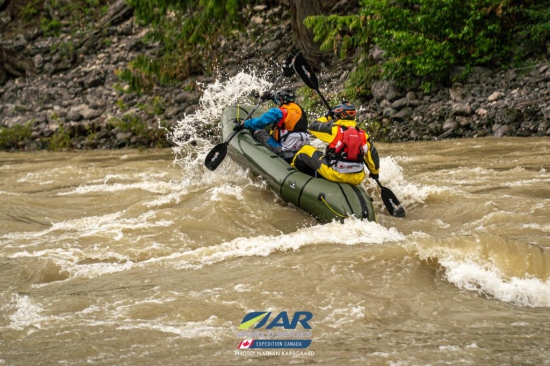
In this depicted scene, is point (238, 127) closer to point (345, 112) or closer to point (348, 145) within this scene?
point (345, 112)

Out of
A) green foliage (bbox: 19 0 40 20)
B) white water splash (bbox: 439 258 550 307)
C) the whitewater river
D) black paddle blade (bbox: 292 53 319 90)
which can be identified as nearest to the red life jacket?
the whitewater river

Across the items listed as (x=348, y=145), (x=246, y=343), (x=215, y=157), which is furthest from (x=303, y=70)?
(x=246, y=343)

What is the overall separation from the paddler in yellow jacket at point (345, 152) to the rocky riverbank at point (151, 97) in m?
4.82

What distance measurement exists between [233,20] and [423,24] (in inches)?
184

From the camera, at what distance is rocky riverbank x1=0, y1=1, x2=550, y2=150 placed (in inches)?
440

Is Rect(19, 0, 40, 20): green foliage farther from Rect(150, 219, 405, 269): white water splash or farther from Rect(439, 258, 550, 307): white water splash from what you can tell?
Rect(439, 258, 550, 307): white water splash

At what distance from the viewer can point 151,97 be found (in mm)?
15539

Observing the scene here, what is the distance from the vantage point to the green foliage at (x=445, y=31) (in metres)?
11.5

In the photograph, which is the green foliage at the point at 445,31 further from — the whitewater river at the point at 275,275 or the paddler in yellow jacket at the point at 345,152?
the paddler in yellow jacket at the point at 345,152

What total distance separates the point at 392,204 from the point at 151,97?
9.97 m

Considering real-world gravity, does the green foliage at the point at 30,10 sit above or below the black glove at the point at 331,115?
above

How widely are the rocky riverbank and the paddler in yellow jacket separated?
4.82 m

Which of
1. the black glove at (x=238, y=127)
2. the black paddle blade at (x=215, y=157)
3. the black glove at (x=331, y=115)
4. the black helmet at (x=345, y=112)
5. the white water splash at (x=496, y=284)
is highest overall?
the black helmet at (x=345, y=112)

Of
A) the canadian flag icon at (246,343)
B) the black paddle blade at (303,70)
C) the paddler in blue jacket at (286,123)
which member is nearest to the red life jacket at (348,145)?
the paddler in blue jacket at (286,123)
